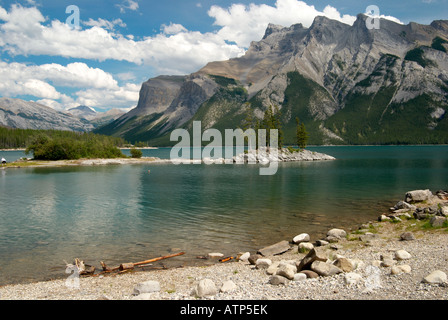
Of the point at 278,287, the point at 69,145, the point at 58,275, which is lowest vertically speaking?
the point at 58,275

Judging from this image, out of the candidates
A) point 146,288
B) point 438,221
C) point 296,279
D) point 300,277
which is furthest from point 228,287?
point 438,221

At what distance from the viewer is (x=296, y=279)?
1634 cm

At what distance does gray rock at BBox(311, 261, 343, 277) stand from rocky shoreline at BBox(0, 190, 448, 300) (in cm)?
5

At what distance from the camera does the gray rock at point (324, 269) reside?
652 inches

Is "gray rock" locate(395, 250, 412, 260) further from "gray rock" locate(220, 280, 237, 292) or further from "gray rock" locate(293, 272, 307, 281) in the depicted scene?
"gray rock" locate(220, 280, 237, 292)

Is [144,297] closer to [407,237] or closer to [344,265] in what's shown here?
[344,265]

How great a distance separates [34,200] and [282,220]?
140 feet

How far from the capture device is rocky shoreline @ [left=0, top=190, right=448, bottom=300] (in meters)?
14.4

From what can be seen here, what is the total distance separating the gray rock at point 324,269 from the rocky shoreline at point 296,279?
5cm

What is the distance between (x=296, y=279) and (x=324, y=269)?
1663 millimetres

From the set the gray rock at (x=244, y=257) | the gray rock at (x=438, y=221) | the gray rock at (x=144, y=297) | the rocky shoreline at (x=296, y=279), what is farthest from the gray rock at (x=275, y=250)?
the gray rock at (x=438, y=221)
